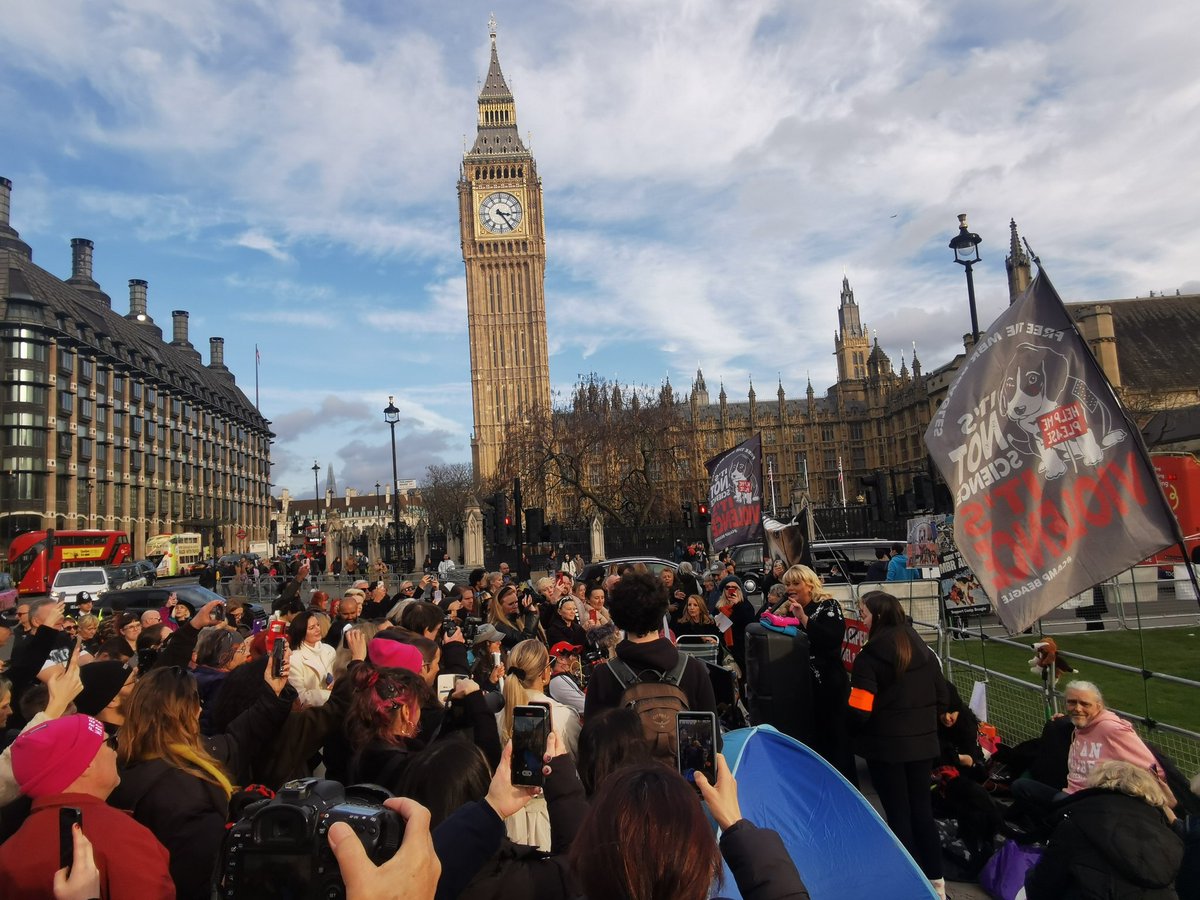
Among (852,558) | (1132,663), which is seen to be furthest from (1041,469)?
(852,558)

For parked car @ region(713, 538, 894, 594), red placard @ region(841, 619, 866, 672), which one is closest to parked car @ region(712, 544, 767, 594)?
parked car @ region(713, 538, 894, 594)

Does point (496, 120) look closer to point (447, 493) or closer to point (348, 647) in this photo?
point (447, 493)

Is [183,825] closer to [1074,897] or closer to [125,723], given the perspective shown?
[125,723]

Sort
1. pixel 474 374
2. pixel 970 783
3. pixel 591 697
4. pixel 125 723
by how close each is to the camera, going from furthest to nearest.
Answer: pixel 474 374 → pixel 970 783 → pixel 591 697 → pixel 125 723

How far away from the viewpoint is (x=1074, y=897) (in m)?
3.07

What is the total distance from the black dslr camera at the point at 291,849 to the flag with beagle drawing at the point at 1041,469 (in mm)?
3852

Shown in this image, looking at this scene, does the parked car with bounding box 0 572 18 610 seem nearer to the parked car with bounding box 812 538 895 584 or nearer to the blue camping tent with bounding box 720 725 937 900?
the parked car with bounding box 812 538 895 584

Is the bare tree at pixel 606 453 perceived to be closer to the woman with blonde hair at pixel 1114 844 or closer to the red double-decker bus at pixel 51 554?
the red double-decker bus at pixel 51 554

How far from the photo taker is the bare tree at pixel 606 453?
40.4m

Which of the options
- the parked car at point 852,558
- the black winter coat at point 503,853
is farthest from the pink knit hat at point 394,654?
the parked car at point 852,558

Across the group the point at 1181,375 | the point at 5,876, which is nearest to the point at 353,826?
the point at 5,876

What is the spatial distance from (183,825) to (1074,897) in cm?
332

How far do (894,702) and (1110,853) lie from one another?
1.43 meters

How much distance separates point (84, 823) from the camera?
2408mm
